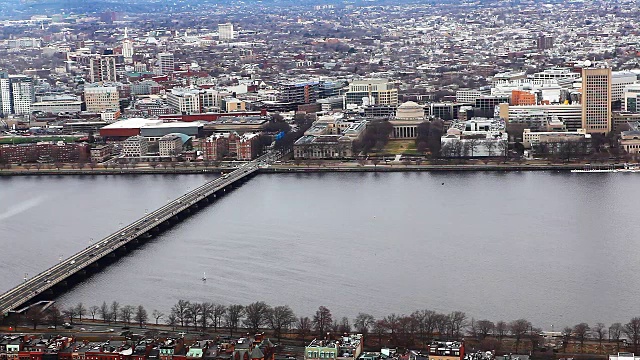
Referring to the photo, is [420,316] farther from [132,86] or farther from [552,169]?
[132,86]

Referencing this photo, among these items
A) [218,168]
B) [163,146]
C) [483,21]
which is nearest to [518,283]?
[218,168]

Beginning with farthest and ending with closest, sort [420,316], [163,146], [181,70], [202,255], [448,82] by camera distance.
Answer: [181,70] → [448,82] → [163,146] → [202,255] → [420,316]

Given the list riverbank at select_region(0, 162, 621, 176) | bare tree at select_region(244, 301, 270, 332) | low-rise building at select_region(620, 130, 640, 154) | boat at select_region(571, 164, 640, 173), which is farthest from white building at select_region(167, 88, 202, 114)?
bare tree at select_region(244, 301, 270, 332)

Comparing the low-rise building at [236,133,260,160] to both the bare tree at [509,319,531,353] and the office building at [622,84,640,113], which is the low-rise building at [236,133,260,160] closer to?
the office building at [622,84,640,113]

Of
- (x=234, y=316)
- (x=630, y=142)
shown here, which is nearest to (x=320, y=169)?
(x=630, y=142)

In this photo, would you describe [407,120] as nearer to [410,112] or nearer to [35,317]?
[410,112]

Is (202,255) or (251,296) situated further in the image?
(202,255)
